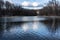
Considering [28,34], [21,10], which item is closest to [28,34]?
[28,34]

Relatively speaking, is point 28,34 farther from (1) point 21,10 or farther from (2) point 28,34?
(1) point 21,10

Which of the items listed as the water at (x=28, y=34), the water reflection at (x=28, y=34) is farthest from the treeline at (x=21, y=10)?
the water reflection at (x=28, y=34)

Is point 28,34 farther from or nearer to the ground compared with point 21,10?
nearer to the ground

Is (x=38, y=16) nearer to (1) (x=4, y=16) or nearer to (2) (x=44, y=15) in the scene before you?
(2) (x=44, y=15)

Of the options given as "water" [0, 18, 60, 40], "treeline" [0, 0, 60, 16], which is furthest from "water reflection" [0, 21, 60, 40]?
"treeline" [0, 0, 60, 16]

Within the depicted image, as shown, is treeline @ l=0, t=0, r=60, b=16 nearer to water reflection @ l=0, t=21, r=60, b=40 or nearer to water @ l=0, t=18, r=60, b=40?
water @ l=0, t=18, r=60, b=40

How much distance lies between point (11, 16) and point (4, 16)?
50.5 inches

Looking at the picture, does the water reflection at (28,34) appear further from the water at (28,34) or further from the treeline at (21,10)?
the treeline at (21,10)

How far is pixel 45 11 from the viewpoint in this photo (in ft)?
81.1

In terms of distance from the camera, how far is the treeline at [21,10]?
24750mm

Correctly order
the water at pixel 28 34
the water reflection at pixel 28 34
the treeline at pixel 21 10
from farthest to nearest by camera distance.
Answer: the treeline at pixel 21 10 < the water reflection at pixel 28 34 < the water at pixel 28 34

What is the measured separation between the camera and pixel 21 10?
25250 mm

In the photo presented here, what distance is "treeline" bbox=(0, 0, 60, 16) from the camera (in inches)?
974

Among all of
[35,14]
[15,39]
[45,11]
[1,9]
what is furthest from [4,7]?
[15,39]
